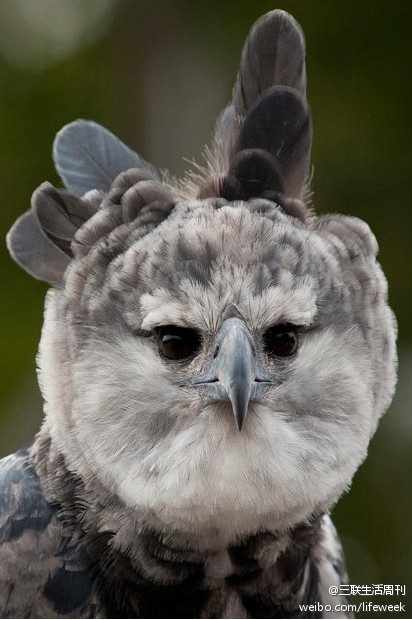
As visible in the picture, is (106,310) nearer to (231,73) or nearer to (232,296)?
(232,296)

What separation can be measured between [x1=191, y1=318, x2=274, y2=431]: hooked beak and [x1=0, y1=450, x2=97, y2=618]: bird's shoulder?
0.39m

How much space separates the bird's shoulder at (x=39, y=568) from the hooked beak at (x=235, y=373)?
0.39 m

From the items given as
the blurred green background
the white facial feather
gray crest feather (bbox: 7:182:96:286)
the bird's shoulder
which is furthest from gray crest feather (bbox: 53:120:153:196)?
the blurred green background

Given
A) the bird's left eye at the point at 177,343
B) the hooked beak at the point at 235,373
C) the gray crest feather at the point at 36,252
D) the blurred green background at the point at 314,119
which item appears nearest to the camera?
the hooked beak at the point at 235,373

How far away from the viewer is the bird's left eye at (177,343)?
1.65 m

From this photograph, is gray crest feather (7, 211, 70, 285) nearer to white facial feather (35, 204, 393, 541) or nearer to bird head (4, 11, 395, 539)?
bird head (4, 11, 395, 539)

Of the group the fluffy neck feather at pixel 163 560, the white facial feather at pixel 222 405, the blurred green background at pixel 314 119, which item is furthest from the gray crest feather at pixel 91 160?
the blurred green background at pixel 314 119

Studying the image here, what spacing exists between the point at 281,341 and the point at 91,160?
23.8 inches

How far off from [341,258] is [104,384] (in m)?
0.49

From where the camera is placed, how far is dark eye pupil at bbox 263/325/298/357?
1660mm

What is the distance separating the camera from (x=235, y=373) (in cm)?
153

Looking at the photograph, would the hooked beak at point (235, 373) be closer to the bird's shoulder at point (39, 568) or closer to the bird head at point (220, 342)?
the bird head at point (220, 342)

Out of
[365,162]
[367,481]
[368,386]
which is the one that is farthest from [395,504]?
[368,386]

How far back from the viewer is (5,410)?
364cm
